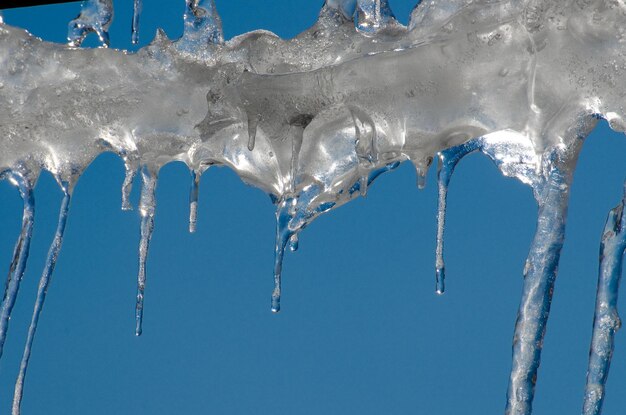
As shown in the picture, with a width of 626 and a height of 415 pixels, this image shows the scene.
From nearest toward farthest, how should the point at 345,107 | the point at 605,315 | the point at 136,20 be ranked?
the point at 605,315, the point at 345,107, the point at 136,20

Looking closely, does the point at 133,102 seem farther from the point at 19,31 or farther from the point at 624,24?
the point at 624,24

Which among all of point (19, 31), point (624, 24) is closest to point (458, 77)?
point (624, 24)

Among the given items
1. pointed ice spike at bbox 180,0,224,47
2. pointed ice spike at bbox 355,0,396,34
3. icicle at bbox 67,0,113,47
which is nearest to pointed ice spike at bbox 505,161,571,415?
pointed ice spike at bbox 355,0,396,34

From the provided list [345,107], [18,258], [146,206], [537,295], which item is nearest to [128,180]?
[146,206]

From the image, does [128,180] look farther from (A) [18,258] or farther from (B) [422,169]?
(B) [422,169]

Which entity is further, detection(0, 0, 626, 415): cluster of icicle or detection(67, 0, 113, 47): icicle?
detection(67, 0, 113, 47): icicle

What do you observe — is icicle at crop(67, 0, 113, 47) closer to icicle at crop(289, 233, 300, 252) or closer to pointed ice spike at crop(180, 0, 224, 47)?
pointed ice spike at crop(180, 0, 224, 47)

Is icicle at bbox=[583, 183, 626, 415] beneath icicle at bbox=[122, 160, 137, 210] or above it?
beneath
